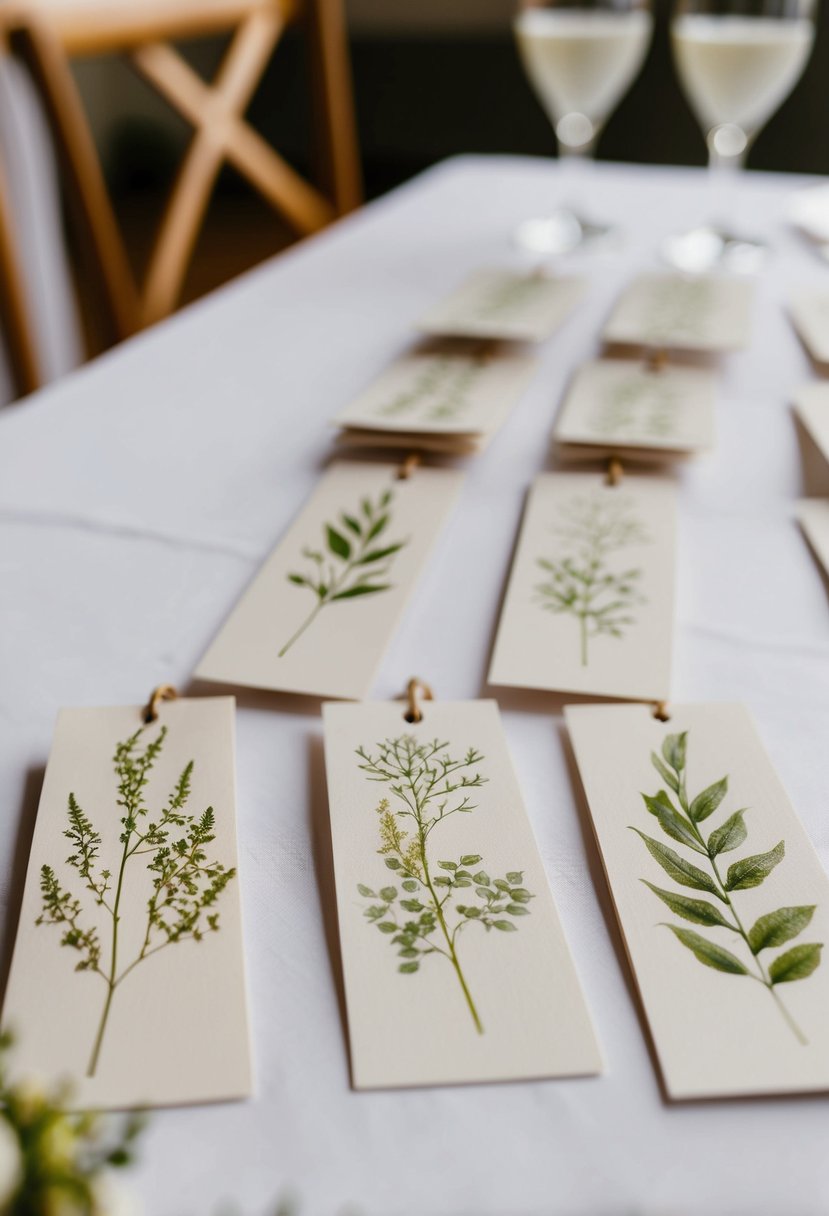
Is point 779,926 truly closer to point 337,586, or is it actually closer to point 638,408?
point 337,586

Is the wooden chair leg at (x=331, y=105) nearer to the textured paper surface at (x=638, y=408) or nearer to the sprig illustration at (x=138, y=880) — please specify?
the textured paper surface at (x=638, y=408)

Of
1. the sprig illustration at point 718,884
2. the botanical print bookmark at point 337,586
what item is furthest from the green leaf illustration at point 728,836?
the botanical print bookmark at point 337,586

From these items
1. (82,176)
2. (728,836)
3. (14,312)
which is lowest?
(728,836)

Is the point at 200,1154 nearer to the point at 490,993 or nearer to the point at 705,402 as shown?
the point at 490,993

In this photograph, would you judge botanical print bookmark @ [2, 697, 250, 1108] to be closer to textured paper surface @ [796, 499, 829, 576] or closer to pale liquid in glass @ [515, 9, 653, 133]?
textured paper surface @ [796, 499, 829, 576]

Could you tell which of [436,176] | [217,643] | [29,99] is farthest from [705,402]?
[29,99]

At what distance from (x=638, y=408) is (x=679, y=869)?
0.38m

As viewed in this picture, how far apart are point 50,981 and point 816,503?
1.43ft

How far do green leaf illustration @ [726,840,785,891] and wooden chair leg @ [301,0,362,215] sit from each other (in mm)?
1784

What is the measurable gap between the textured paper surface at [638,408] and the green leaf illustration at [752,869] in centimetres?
30

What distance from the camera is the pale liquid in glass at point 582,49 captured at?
94cm

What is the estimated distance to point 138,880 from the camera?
1.06 feet

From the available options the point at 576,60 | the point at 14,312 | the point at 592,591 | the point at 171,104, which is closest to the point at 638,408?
the point at 592,591

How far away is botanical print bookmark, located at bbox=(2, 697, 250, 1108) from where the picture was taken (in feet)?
0.88
